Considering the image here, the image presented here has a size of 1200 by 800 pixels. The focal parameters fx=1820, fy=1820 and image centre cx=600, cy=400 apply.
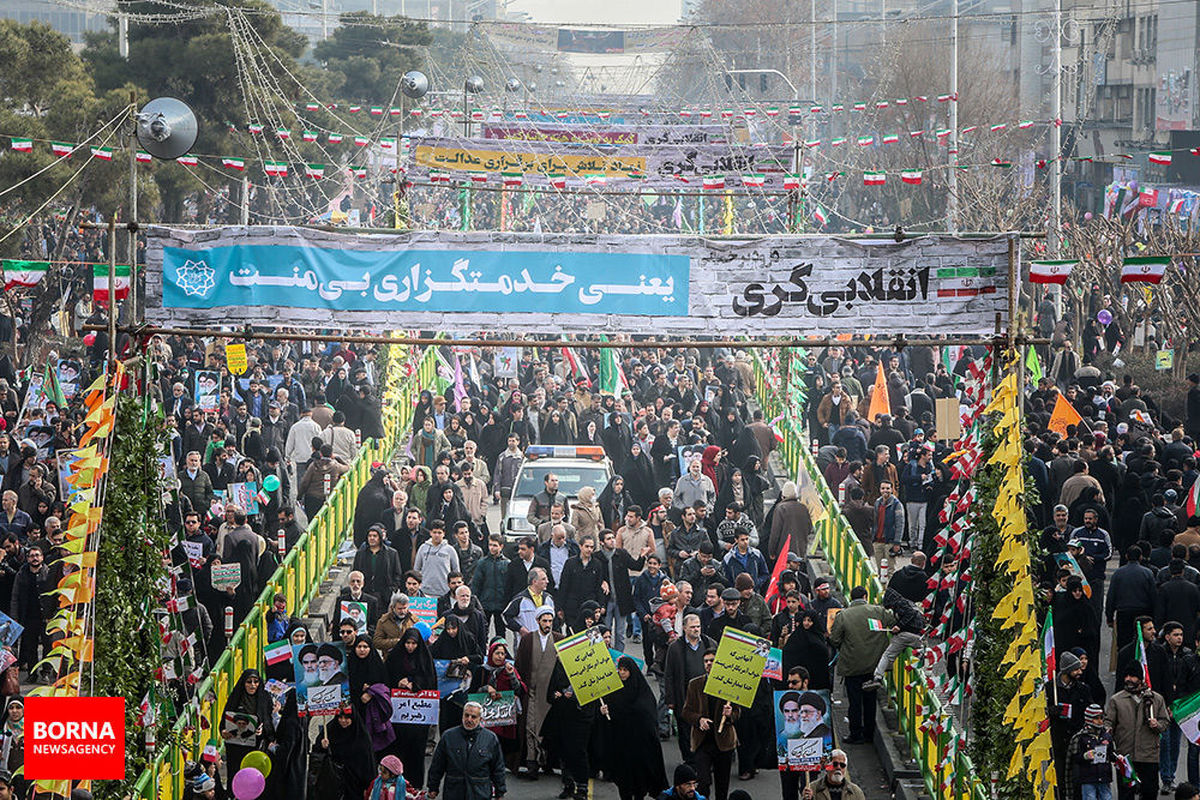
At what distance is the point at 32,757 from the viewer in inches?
365

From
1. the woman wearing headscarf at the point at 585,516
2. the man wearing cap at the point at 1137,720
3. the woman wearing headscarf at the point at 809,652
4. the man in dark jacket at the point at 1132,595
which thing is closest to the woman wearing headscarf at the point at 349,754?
the woman wearing headscarf at the point at 809,652

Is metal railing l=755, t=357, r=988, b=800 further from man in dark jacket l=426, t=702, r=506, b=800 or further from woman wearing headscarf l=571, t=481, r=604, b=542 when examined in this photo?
man in dark jacket l=426, t=702, r=506, b=800

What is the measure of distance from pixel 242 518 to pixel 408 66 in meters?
52.4

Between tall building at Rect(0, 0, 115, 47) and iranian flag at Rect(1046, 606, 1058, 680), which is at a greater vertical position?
tall building at Rect(0, 0, 115, 47)

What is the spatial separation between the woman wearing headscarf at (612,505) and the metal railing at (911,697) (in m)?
1.94

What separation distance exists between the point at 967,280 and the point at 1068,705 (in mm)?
3065

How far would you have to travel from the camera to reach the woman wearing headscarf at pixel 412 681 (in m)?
12.9

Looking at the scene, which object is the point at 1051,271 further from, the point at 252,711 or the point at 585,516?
the point at 585,516

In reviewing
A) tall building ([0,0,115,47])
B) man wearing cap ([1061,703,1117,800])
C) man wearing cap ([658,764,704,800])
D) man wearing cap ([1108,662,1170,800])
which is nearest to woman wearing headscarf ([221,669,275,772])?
man wearing cap ([658,764,704,800])

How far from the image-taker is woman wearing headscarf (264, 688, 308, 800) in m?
12.1

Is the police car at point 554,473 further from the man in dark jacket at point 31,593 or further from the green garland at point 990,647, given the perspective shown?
the green garland at point 990,647

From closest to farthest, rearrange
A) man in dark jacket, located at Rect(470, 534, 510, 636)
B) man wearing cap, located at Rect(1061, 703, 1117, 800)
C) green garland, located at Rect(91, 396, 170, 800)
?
green garland, located at Rect(91, 396, 170, 800) → man wearing cap, located at Rect(1061, 703, 1117, 800) → man in dark jacket, located at Rect(470, 534, 510, 636)

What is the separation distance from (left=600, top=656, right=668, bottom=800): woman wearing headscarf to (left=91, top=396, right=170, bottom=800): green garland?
3297mm

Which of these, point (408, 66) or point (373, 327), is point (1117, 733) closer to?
point (373, 327)
